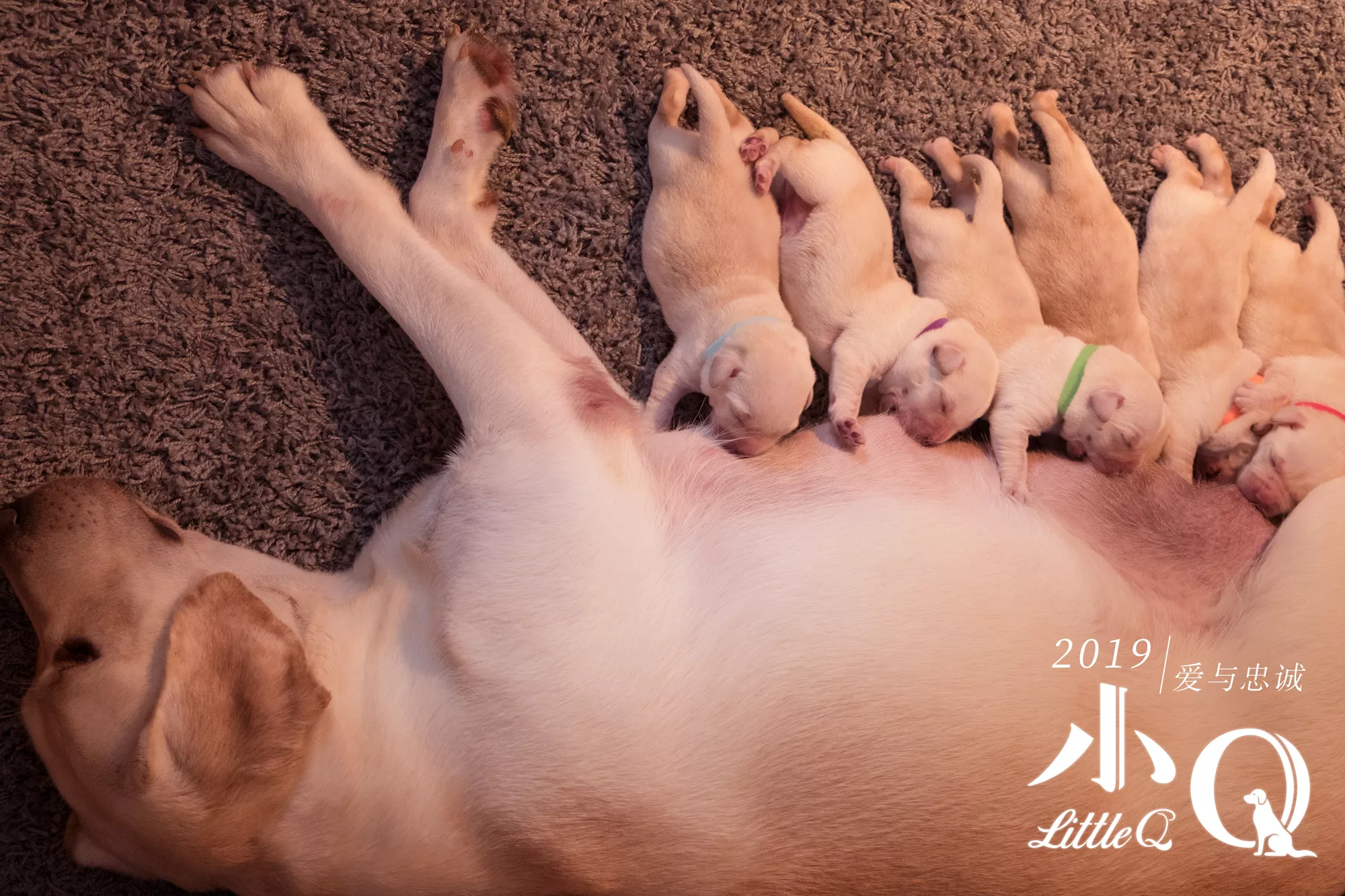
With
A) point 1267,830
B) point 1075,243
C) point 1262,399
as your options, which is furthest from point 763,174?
point 1267,830

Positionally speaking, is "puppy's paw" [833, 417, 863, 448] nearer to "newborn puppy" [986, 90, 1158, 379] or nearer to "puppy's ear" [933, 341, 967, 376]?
"puppy's ear" [933, 341, 967, 376]

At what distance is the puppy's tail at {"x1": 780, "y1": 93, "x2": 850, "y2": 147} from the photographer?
199 cm

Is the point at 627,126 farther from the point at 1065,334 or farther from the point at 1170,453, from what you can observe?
the point at 1170,453

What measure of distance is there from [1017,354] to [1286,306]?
0.64m

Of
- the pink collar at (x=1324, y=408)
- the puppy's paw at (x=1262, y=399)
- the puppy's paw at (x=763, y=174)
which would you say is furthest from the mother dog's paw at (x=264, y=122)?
the pink collar at (x=1324, y=408)

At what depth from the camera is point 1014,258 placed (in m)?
1.91

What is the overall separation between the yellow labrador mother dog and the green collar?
9.5 inches

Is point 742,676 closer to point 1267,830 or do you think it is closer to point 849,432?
point 849,432

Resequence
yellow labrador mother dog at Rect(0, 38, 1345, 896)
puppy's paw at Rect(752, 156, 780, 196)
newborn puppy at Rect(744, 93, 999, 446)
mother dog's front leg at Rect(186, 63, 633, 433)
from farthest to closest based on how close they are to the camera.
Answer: puppy's paw at Rect(752, 156, 780, 196) < newborn puppy at Rect(744, 93, 999, 446) < mother dog's front leg at Rect(186, 63, 633, 433) < yellow labrador mother dog at Rect(0, 38, 1345, 896)

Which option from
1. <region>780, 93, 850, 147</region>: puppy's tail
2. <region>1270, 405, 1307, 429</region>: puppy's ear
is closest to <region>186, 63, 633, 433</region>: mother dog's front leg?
<region>780, 93, 850, 147</region>: puppy's tail

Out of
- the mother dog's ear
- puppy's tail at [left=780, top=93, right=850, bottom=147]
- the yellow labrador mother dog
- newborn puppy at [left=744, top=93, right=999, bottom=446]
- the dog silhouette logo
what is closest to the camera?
the mother dog's ear

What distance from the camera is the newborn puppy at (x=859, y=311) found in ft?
5.77

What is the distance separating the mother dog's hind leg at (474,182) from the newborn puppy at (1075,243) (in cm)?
93

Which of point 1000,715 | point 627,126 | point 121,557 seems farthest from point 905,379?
point 121,557
